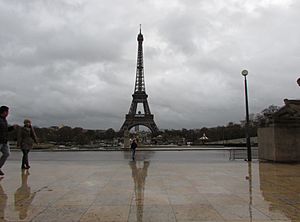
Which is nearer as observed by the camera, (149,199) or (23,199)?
(23,199)

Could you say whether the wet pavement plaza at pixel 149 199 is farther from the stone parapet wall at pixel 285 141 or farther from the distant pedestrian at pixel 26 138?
the stone parapet wall at pixel 285 141

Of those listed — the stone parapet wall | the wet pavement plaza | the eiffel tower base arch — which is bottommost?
the wet pavement plaza

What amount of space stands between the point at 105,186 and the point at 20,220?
3792 millimetres

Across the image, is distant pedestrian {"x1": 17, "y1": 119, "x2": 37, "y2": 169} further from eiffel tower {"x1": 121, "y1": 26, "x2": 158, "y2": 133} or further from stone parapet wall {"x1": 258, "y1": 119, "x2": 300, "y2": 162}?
eiffel tower {"x1": 121, "y1": 26, "x2": 158, "y2": 133}

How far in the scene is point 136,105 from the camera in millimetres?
109938

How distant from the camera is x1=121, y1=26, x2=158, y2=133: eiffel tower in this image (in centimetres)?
10556

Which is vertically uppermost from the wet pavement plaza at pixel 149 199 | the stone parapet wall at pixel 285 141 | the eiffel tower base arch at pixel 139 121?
the eiffel tower base arch at pixel 139 121

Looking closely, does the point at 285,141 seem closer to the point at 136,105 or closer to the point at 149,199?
the point at 149,199

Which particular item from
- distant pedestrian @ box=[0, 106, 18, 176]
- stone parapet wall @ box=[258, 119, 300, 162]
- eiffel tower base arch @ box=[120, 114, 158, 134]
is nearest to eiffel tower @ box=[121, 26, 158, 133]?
eiffel tower base arch @ box=[120, 114, 158, 134]

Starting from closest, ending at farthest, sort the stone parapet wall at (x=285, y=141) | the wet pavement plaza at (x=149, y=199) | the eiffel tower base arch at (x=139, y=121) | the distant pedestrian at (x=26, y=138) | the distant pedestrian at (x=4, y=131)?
the wet pavement plaza at (x=149, y=199) → the distant pedestrian at (x=4, y=131) → the distant pedestrian at (x=26, y=138) → the stone parapet wall at (x=285, y=141) → the eiffel tower base arch at (x=139, y=121)

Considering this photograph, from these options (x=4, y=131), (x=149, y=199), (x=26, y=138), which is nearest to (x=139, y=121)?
(x=26, y=138)

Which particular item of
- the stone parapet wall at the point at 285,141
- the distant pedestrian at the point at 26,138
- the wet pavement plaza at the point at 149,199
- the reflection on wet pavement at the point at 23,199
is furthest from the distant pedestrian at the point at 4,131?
the stone parapet wall at the point at 285,141

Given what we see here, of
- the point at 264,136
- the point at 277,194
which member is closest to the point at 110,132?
the point at 264,136

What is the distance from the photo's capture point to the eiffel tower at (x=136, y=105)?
106 m
